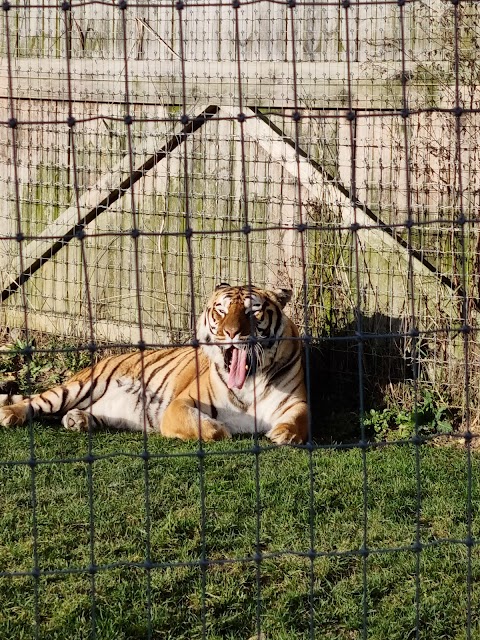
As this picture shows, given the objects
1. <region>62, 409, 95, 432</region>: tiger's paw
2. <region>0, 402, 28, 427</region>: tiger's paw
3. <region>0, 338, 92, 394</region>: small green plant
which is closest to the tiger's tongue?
<region>62, 409, 95, 432</region>: tiger's paw

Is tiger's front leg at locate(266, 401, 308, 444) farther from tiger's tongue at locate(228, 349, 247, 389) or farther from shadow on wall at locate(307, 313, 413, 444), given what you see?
tiger's tongue at locate(228, 349, 247, 389)

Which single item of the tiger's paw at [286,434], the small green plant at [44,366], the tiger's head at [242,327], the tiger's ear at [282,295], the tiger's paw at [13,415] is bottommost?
the tiger's paw at [286,434]

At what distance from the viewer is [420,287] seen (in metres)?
6.90

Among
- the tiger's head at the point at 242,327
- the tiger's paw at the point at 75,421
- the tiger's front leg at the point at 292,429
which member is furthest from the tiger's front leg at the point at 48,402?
the tiger's front leg at the point at 292,429

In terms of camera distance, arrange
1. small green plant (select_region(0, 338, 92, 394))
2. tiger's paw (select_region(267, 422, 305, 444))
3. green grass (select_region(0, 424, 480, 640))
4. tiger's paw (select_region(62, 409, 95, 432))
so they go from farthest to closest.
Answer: small green plant (select_region(0, 338, 92, 394)) < tiger's paw (select_region(62, 409, 95, 432)) < tiger's paw (select_region(267, 422, 305, 444)) < green grass (select_region(0, 424, 480, 640))

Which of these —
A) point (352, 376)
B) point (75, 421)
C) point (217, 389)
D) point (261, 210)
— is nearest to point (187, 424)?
point (217, 389)

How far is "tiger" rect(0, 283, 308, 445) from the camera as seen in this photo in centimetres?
672

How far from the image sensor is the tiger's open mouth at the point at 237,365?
679cm

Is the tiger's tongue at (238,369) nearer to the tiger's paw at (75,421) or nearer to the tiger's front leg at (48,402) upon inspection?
the tiger's paw at (75,421)

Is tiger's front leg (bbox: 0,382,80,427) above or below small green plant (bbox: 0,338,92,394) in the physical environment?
below

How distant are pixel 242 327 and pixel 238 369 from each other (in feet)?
0.90

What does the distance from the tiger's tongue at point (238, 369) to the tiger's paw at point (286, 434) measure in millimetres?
366

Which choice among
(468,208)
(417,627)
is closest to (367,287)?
(468,208)

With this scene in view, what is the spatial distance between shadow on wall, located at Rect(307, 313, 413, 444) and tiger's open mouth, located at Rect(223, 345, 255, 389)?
0.41 m
